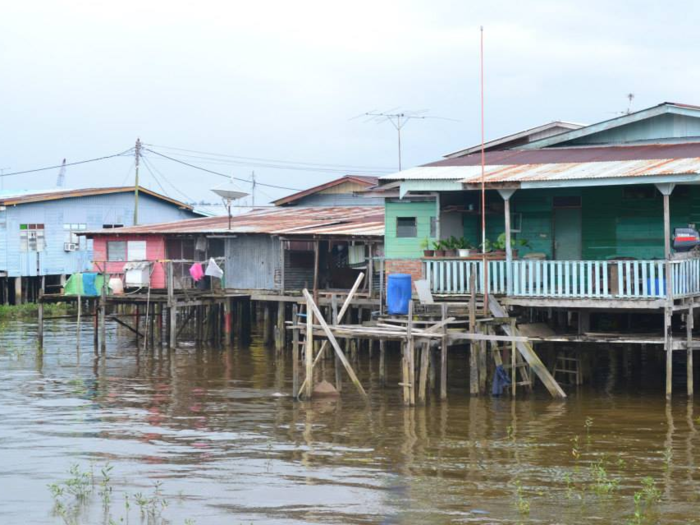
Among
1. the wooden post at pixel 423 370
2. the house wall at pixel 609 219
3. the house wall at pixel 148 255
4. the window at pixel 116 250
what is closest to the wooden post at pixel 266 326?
the house wall at pixel 148 255

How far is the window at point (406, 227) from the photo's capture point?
25859mm

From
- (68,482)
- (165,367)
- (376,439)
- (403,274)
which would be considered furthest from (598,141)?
(68,482)

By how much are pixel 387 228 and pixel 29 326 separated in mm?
19376

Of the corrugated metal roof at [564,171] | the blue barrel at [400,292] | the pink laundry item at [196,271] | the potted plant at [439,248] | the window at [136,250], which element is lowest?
the blue barrel at [400,292]

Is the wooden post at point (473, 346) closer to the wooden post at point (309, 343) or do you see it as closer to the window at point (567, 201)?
the wooden post at point (309, 343)

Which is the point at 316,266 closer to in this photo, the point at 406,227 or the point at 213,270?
the point at 213,270

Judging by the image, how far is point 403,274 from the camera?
2292 cm

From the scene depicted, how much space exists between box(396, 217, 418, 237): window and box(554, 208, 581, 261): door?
3.35 metres

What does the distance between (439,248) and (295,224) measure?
1213 cm

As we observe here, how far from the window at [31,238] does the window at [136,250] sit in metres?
10.4

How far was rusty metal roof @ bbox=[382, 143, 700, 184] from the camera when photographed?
20.8 metres

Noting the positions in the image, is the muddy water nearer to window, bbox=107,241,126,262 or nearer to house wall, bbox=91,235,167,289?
house wall, bbox=91,235,167,289

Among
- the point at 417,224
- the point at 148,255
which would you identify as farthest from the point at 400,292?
the point at 148,255

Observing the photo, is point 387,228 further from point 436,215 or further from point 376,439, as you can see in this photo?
point 376,439
